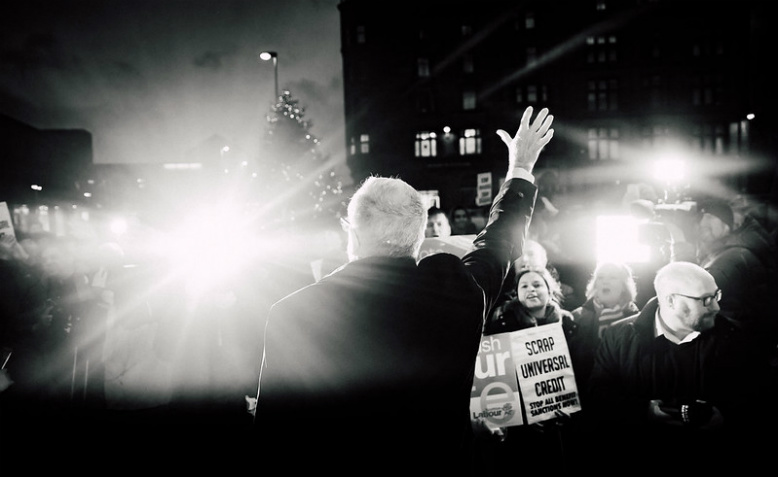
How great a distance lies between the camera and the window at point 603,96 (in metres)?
45.7

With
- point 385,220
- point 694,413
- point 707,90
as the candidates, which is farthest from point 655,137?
point 385,220

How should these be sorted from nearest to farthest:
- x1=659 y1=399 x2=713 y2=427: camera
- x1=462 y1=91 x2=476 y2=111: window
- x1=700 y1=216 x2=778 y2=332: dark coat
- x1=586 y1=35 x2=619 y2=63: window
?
x1=659 y1=399 x2=713 y2=427: camera → x1=700 y1=216 x2=778 y2=332: dark coat → x1=586 y1=35 x2=619 y2=63: window → x1=462 y1=91 x2=476 y2=111: window

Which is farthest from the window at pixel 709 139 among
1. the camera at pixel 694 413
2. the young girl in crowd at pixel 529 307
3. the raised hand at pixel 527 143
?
the raised hand at pixel 527 143

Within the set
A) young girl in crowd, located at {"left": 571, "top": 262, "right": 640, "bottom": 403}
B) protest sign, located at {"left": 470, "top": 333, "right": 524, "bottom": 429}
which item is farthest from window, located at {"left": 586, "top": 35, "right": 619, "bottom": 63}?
protest sign, located at {"left": 470, "top": 333, "right": 524, "bottom": 429}

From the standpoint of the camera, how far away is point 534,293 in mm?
4543

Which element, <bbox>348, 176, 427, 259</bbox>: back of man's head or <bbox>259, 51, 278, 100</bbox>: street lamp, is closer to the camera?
<bbox>348, 176, 427, 259</bbox>: back of man's head

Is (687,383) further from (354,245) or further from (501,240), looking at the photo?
(354,245)

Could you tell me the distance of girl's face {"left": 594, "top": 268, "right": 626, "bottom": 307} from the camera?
480cm

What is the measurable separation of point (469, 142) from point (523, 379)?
44105mm

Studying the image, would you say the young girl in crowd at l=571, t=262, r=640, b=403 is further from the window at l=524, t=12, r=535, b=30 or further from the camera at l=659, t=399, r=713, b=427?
the window at l=524, t=12, r=535, b=30

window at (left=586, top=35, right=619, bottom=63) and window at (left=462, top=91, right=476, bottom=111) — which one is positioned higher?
window at (left=586, top=35, right=619, bottom=63)

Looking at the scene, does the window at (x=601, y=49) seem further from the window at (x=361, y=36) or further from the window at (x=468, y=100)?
the window at (x=361, y=36)

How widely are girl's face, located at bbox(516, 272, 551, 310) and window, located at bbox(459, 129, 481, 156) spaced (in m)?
42.9

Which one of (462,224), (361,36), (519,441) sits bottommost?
(519,441)
